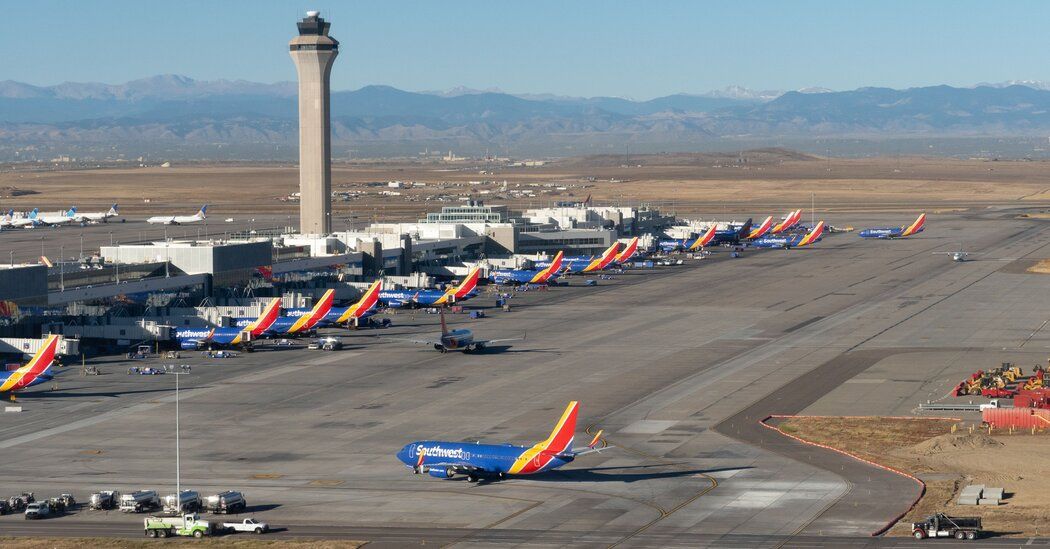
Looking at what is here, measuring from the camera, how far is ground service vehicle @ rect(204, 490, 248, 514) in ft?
214

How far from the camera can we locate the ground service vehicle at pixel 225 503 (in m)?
65.1

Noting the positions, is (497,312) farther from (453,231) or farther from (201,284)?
(453,231)

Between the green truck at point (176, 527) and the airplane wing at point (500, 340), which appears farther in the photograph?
the airplane wing at point (500, 340)

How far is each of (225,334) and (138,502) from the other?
52.2m

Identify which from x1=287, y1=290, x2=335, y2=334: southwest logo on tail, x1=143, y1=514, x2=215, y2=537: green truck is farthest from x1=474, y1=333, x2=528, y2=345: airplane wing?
x1=143, y1=514, x2=215, y2=537: green truck

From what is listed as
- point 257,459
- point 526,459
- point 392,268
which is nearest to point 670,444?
point 526,459

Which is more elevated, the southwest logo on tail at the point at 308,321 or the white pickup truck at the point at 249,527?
the southwest logo on tail at the point at 308,321

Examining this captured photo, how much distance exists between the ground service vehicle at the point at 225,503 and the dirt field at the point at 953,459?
91.1 ft

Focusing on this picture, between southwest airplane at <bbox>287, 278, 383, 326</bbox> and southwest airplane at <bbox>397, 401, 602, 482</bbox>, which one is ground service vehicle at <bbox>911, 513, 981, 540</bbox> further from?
southwest airplane at <bbox>287, 278, 383, 326</bbox>

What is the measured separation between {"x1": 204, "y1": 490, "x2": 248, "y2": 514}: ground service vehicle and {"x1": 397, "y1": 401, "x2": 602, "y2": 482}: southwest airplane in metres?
10.3

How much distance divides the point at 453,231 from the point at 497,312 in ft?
173

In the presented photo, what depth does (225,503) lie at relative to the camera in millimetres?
65125

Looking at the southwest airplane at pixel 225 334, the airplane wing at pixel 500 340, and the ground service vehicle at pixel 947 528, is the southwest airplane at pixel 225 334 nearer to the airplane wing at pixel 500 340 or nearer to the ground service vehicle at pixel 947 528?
the airplane wing at pixel 500 340

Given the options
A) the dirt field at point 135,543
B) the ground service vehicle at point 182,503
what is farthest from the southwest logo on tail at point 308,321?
the dirt field at point 135,543
